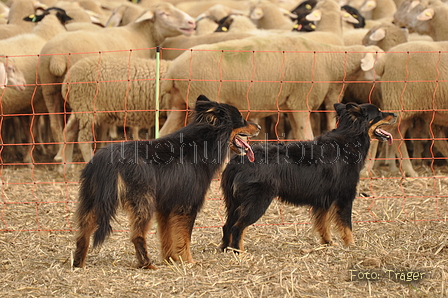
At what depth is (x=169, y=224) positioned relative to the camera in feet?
15.2

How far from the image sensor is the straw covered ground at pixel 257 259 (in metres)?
4.07

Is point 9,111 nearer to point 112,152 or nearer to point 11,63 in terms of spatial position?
point 11,63

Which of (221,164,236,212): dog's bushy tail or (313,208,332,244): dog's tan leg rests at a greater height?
(221,164,236,212): dog's bushy tail

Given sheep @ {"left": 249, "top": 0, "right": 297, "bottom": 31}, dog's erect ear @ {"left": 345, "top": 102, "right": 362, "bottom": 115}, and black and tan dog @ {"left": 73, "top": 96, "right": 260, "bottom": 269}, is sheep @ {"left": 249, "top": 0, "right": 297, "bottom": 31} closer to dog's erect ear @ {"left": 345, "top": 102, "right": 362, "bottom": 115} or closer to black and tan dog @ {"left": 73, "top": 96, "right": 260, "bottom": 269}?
dog's erect ear @ {"left": 345, "top": 102, "right": 362, "bottom": 115}

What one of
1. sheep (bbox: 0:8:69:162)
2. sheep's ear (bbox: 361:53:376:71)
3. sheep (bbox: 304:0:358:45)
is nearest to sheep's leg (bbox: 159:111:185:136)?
sheep (bbox: 0:8:69:162)

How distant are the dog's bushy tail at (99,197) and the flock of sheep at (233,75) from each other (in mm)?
2689

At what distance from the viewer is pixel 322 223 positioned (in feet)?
17.5

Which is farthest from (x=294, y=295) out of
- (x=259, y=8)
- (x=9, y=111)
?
(x=259, y=8)

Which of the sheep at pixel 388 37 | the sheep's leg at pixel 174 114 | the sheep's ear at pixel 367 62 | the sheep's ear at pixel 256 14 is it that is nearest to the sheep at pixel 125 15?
the sheep's ear at pixel 256 14

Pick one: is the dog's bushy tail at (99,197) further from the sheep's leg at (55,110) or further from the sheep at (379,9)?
the sheep at (379,9)

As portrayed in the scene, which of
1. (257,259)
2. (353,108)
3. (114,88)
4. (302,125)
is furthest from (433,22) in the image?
(257,259)

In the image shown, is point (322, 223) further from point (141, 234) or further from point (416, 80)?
point (416, 80)

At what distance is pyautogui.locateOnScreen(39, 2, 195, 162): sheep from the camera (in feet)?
31.2

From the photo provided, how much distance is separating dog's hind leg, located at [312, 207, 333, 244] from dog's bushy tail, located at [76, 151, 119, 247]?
1872mm
